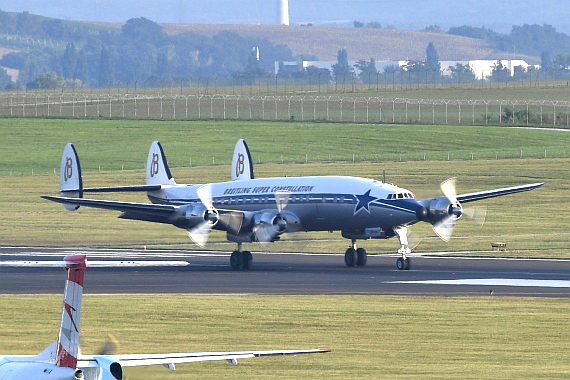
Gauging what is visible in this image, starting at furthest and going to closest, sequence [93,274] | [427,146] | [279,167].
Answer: [427,146], [279,167], [93,274]

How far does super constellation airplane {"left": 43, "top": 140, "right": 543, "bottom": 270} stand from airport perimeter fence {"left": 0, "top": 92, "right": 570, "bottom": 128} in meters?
80.1

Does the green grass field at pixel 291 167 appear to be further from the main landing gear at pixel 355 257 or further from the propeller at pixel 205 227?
the propeller at pixel 205 227

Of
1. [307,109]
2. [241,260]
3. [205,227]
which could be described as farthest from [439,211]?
[307,109]

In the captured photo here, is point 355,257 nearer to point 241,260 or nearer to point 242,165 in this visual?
point 241,260

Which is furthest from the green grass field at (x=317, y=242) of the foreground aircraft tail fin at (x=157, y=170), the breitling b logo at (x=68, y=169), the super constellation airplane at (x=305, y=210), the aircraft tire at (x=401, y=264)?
the breitling b logo at (x=68, y=169)

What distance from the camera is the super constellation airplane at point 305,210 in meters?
47.5

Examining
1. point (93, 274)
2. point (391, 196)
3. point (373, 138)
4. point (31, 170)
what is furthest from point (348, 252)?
point (373, 138)

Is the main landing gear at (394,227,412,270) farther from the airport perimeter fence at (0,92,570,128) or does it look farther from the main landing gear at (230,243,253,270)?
the airport perimeter fence at (0,92,570,128)

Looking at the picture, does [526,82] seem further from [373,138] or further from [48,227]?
[48,227]

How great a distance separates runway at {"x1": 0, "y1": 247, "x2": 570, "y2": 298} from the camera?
39406 millimetres

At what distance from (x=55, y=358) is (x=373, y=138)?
102m

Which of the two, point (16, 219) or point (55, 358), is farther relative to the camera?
point (16, 219)

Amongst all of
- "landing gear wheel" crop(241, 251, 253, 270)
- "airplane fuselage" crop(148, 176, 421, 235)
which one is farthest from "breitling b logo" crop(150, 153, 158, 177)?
"landing gear wheel" crop(241, 251, 253, 270)

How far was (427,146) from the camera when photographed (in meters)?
112
